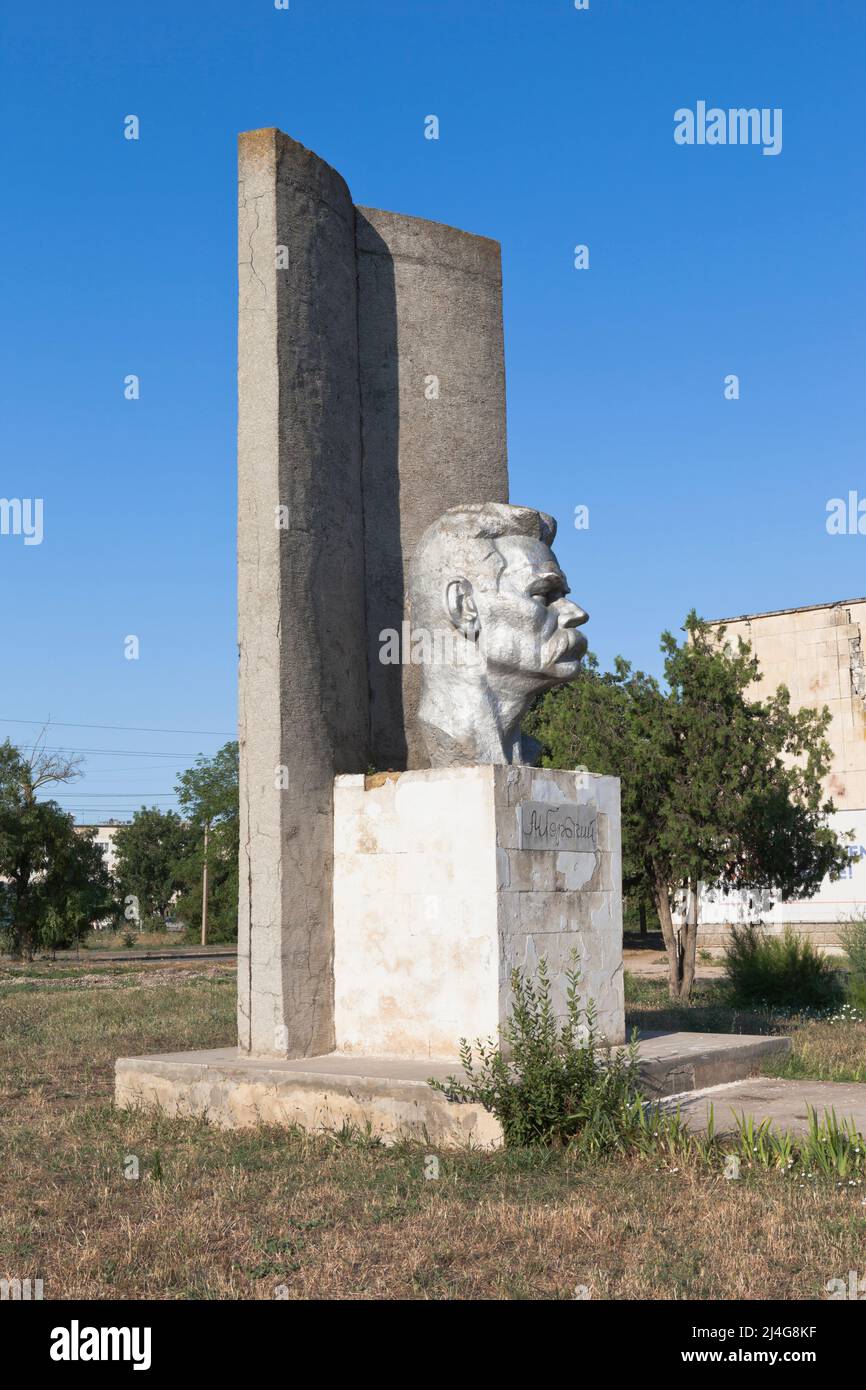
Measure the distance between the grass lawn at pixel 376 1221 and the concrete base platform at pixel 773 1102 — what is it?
39.6 inches

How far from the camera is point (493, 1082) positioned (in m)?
6.68

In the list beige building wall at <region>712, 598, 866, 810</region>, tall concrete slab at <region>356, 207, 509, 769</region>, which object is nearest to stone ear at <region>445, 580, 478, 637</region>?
tall concrete slab at <region>356, 207, 509, 769</region>

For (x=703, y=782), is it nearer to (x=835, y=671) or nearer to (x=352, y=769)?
(x=352, y=769)

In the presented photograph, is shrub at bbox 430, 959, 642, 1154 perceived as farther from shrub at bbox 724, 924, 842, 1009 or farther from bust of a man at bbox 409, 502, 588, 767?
shrub at bbox 724, 924, 842, 1009

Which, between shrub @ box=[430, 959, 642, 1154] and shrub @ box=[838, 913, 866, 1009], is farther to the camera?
shrub @ box=[838, 913, 866, 1009]

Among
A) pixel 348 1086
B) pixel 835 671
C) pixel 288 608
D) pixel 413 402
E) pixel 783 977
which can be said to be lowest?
pixel 783 977

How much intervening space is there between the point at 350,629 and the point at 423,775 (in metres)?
1.37

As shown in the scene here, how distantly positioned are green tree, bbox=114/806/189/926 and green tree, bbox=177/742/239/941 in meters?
13.7

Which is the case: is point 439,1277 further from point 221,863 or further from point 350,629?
point 221,863

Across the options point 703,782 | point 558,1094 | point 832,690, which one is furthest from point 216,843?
point 558,1094

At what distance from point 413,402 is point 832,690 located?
81.9 feet

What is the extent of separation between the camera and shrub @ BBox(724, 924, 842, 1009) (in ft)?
50.3

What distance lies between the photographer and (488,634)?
834cm

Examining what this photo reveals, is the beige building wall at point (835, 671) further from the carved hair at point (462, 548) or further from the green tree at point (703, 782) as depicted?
the carved hair at point (462, 548)
